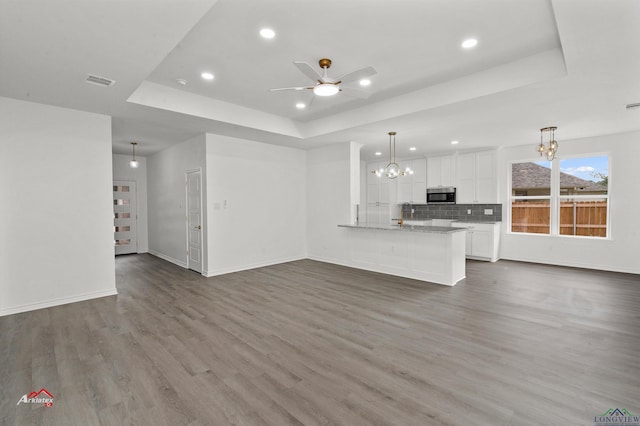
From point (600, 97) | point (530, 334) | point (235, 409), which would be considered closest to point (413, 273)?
point (530, 334)

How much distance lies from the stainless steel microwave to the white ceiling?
106 inches

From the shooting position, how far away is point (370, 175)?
973 centimetres

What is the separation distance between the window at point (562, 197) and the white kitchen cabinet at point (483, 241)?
2.17 feet

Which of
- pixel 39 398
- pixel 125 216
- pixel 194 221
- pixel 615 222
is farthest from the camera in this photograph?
pixel 125 216

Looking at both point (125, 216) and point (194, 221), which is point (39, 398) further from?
point (125, 216)

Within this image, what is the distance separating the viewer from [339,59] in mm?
3439

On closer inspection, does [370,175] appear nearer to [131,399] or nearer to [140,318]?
[140,318]

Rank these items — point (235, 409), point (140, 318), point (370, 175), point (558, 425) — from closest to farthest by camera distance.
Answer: point (558, 425), point (235, 409), point (140, 318), point (370, 175)

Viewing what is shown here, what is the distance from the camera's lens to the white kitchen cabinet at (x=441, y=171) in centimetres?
797

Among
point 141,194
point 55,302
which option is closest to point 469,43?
point 55,302

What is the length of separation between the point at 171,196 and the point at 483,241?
764 centimetres

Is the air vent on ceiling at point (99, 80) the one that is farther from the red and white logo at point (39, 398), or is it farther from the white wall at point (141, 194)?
the white wall at point (141, 194)

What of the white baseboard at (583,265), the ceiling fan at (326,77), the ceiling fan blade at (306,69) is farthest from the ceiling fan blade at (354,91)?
the white baseboard at (583,265)

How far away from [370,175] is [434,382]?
787 centimetres
